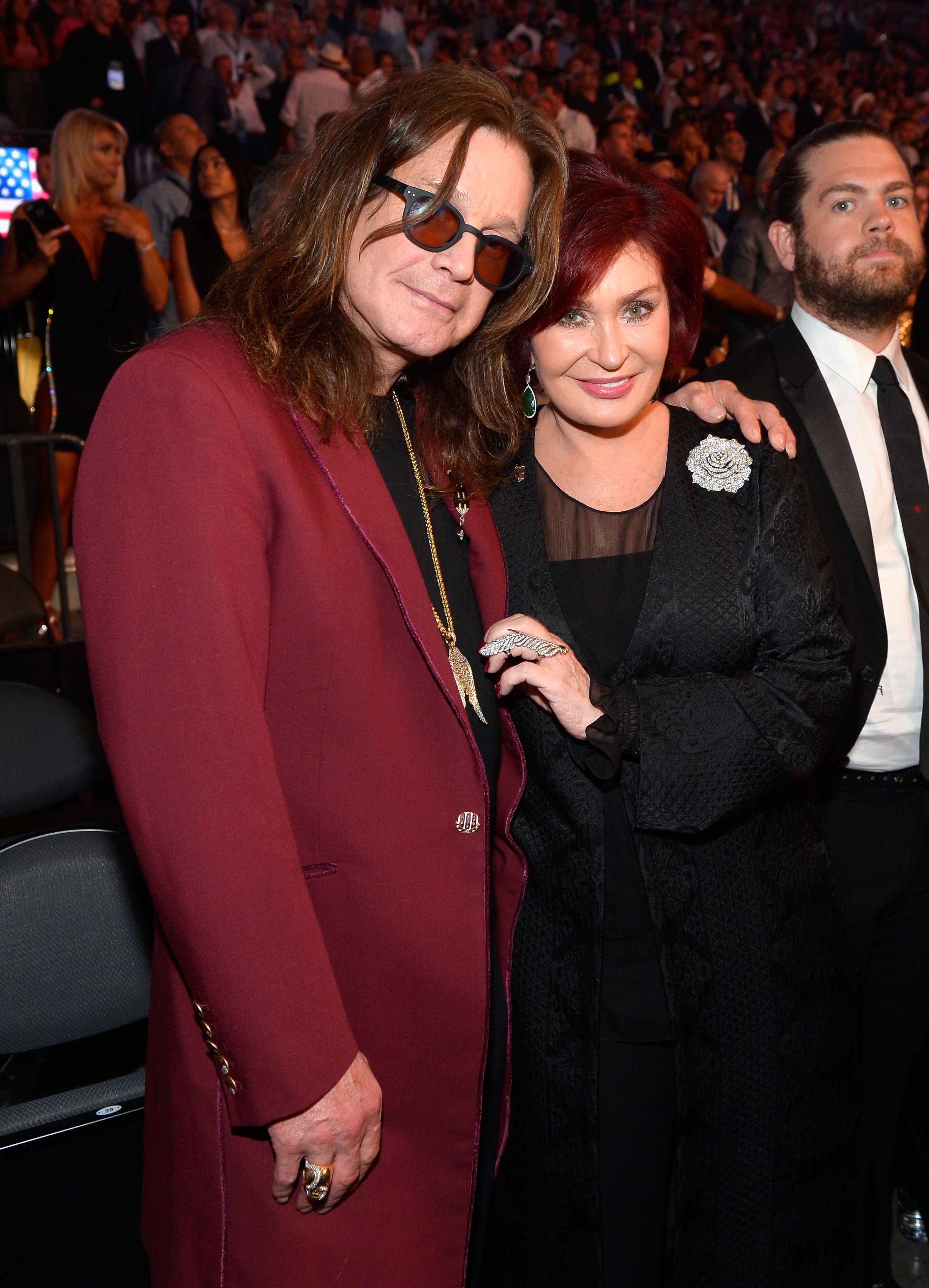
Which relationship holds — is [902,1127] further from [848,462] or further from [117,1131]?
[117,1131]

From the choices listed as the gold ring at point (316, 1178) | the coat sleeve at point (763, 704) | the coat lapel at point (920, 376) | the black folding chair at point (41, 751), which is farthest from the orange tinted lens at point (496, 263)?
the black folding chair at point (41, 751)

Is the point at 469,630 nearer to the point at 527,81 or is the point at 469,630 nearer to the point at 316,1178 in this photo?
the point at 316,1178

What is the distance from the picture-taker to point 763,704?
1.67 meters

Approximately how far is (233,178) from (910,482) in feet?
15.1

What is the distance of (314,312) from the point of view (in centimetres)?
131

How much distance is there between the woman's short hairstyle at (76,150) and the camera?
477 cm

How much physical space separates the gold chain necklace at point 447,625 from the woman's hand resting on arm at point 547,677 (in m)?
0.04

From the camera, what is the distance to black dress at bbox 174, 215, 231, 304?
5.48 m

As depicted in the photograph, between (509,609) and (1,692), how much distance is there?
137cm

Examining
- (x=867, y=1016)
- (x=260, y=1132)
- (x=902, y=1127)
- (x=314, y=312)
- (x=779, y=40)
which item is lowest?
(x=902, y=1127)

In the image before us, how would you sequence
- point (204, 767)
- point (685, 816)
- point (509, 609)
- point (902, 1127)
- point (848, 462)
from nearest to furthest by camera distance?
point (204, 767)
point (685, 816)
point (509, 609)
point (848, 462)
point (902, 1127)

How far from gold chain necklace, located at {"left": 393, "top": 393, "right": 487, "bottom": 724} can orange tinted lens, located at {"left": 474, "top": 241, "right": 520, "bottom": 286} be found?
0.78 ft

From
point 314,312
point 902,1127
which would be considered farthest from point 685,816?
point 902,1127

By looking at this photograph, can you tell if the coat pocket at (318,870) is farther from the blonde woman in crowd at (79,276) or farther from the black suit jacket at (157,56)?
the black suit jacket at (157,56)
